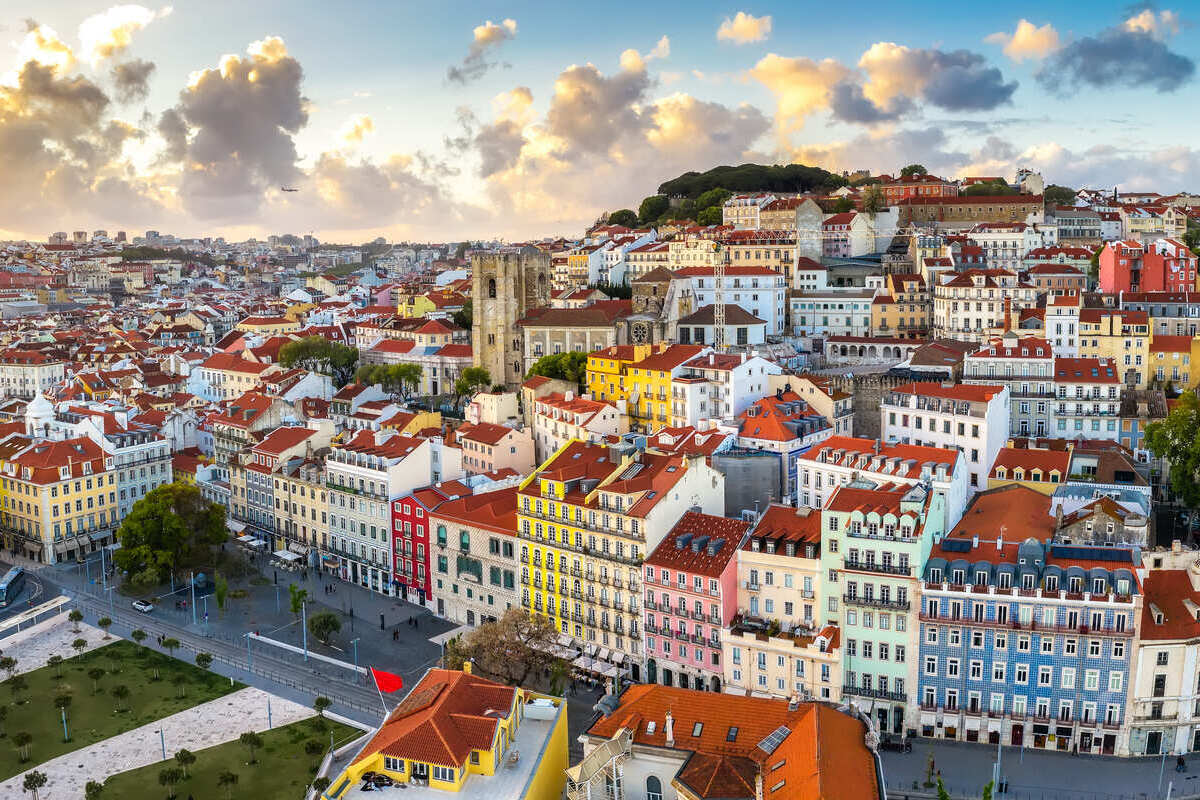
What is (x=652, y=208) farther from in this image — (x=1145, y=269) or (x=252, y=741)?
(x=252, y=741)

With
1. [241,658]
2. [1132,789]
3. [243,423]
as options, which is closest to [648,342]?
[243,423]

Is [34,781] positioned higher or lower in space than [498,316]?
lower

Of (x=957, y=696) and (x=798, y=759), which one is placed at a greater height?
(x=798, y=759)

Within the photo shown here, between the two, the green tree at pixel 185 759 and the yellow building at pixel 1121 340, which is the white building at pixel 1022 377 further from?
the green tree at pixel 185 759

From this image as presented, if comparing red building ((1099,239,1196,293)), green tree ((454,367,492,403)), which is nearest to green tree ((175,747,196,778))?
green tree ((454,367,492,403))

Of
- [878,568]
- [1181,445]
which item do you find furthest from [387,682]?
[1181,445]

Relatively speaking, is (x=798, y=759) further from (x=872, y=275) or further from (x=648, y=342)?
(x=872, y=275)

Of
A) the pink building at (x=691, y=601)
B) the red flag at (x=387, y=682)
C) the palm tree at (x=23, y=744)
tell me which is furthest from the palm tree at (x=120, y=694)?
the pink building at (x=691, y=601)
